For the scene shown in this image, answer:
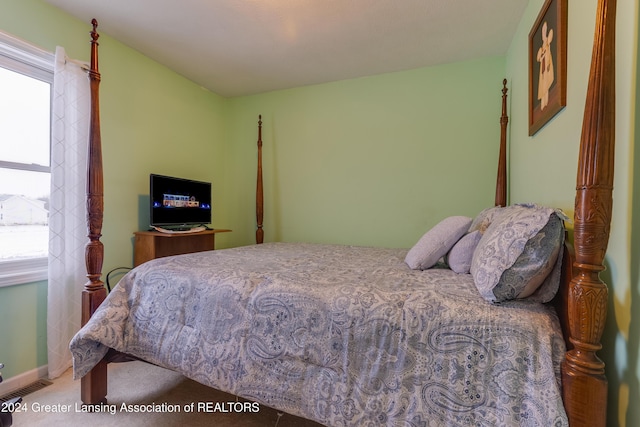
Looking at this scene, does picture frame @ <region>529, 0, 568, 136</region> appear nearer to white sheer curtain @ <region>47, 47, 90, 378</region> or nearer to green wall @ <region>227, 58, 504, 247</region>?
green wall @ <region>227, 58, 504, 247</region>

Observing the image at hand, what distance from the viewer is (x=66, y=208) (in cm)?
200

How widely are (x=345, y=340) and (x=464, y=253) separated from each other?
0.76 metres

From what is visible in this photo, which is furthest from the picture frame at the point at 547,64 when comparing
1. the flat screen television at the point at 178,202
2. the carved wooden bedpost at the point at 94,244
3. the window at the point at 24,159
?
the window at the point at 24,159

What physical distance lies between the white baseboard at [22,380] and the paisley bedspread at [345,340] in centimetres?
82

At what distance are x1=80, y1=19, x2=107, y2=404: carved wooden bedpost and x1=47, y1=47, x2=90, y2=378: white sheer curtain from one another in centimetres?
55

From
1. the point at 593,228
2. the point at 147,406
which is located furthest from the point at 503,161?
the point at 147,406

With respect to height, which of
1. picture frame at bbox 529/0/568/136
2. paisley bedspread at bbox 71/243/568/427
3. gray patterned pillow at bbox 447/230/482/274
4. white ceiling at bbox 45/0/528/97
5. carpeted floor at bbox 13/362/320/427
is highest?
white ceiling at bbox 45/0/528/97

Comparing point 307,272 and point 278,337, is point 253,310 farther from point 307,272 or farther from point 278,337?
point 307,272

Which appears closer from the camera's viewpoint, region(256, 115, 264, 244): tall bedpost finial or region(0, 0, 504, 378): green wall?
region(0, 0, 504, 378): green wall

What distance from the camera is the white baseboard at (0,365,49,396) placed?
176 cm

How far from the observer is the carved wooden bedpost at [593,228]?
742 millimetres

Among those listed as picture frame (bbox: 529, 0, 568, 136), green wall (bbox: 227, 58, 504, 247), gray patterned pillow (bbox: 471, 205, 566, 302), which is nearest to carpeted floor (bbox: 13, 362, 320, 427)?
gray patterned pillow (bbox: 471, 205, 566, 302)

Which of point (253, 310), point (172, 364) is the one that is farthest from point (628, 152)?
point (172, 364)

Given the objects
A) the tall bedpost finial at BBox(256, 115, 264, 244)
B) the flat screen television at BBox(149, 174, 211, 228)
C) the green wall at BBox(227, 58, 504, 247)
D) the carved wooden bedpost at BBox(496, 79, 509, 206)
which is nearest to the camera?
the carved wooden bedpost at BBox(496, 79, 509, 206)
